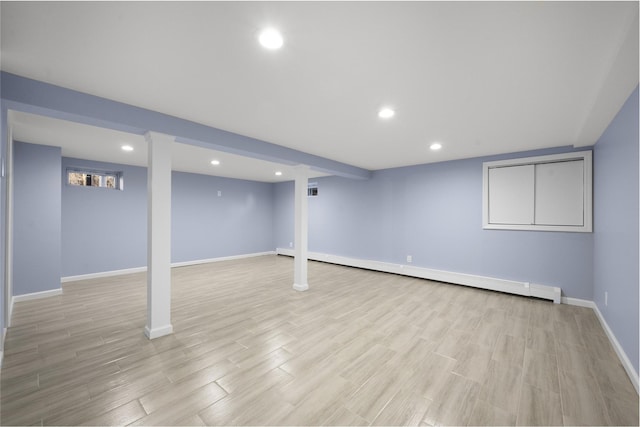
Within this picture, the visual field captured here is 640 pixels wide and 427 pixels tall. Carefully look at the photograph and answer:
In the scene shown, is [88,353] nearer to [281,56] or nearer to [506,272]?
[281,56]

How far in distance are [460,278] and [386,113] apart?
3.76 m

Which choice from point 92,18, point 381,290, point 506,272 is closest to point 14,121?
point 92,18

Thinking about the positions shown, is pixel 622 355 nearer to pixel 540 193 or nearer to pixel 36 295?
pixel 540 193

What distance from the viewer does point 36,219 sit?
392 cm

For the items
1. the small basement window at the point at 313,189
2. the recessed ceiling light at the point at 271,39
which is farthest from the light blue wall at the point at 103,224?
the recessed ceiling light at the point at 271,39

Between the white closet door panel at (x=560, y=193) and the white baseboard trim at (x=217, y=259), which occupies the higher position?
the white closet door panel at (x=560, y=193)

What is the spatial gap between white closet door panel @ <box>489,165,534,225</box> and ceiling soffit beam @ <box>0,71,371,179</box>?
13.4 feet

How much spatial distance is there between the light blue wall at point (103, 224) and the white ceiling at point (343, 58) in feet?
13.2

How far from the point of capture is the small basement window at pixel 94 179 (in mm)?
5086

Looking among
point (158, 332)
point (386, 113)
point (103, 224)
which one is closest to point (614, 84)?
point (386, 113)

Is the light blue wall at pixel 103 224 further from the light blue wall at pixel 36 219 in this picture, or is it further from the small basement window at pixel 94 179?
the light blue wall at pixel 36 219

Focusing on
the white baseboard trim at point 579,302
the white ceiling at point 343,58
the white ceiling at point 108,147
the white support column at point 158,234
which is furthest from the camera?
the white baseboard trim at point 579,302

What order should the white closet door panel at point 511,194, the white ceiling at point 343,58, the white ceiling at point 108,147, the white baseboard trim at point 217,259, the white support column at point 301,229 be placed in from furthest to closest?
the white baseboard trim at point 217,259, the white support column at point 301,229, the white closet door panel at point 511,194, the white ceiling at point 108,147, the white ceiling at point 343,58

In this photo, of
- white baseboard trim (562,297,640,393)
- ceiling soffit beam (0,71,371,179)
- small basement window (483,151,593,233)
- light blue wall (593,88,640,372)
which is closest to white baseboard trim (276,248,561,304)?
white baseboard trim (562,297,640,393)
